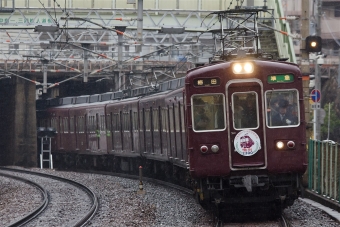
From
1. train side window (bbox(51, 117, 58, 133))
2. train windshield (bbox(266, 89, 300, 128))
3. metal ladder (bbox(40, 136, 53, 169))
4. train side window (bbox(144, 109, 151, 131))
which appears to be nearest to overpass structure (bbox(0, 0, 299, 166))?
metal ladder (bbox(40, 136, 53, 169))

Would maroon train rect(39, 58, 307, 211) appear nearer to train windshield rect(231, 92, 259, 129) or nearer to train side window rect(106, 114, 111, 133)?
train windshield rect(231, 92, 259, 129)

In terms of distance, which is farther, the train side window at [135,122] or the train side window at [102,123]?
the train side window at [102,123]

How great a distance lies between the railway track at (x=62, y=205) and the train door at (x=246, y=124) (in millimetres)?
2802

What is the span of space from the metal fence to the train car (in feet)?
5.76

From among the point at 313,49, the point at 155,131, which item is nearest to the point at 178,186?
the point at 155,131

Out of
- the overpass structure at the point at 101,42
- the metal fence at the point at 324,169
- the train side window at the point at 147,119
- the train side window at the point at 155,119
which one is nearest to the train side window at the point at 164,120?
the train side window at the point at 155,119

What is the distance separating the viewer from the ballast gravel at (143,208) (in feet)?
47.1

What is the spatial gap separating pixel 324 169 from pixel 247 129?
3.44 m

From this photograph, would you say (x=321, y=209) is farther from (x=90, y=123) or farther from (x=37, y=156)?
(x=37, y=156)

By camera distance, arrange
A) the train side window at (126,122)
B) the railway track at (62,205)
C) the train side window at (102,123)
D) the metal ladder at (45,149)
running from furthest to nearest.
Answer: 1. the metal ladder at (45,149)
2. the train side window at (102,123)
3. the train side window at (126,122)
4. the railway track at (62,205)

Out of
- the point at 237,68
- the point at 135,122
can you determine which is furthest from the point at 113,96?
the point at 237,68

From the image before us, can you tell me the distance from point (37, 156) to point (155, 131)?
70.4 ft

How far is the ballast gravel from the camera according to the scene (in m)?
14.4

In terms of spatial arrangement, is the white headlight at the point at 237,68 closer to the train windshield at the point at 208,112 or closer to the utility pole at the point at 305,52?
the train windshield at the point at 208,112
